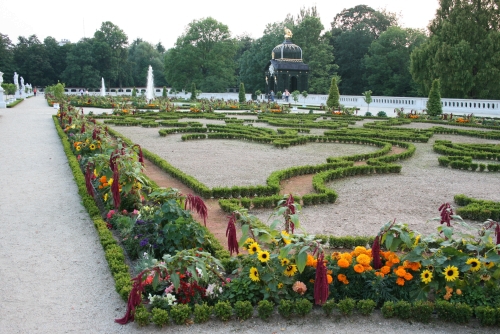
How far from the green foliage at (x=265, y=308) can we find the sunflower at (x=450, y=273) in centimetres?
146

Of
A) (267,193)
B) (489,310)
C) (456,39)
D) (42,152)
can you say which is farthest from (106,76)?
(489,310)

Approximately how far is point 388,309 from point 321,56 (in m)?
45.6

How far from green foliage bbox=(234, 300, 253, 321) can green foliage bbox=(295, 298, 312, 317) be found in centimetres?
38

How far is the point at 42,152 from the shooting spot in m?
12.0

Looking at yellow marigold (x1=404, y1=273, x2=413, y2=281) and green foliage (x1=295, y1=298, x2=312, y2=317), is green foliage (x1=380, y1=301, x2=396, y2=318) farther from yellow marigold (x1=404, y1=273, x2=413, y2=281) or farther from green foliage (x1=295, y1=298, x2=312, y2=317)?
green foliage (x1=295, y1=298, x2=312, y2=317)

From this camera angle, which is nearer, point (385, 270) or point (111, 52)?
point (385, 270)

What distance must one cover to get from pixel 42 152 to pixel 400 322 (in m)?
10.7

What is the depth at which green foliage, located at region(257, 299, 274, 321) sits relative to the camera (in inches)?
146

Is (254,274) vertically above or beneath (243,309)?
above

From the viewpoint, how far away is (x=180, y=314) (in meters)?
3.65

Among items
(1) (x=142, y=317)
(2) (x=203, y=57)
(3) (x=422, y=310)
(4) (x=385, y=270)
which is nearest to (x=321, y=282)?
(4) (x=385, y=270)

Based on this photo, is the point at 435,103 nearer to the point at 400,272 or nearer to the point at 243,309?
the point at 400,272

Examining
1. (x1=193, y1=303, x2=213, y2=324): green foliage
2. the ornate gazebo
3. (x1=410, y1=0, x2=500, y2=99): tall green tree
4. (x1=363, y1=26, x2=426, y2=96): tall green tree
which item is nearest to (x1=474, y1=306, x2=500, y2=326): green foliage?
(x1=193, y1=303, x2=213, y2=324): green foliage

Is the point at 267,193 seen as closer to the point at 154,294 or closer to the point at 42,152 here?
the point at 154,294
